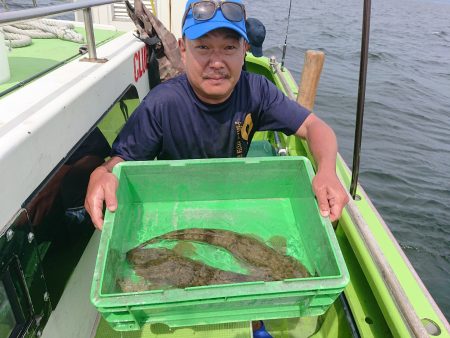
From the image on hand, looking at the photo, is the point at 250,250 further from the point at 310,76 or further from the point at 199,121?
the point at 310,76

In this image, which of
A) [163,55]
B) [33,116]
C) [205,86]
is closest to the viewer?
[33,116]

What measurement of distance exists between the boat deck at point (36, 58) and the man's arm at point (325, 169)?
5.64 feet

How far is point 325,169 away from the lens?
198 cm

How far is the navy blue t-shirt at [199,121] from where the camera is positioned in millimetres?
2340

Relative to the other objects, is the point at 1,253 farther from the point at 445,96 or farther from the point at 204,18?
the point at 445,96

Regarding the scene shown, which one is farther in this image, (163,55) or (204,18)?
(163,55)

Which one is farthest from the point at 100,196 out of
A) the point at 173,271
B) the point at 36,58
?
the point at 36,58

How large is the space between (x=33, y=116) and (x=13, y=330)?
0.92m

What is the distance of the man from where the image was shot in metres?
2.11

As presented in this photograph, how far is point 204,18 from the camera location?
211 centimetres

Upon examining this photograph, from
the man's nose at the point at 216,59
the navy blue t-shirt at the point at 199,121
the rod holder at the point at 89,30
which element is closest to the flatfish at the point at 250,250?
the navy blue t-shirt at the point at 199,121

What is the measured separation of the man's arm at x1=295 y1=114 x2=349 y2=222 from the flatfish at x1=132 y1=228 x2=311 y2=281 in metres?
0.39

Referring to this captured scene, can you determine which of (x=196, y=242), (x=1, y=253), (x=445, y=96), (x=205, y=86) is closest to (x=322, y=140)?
(x=205, y=86)

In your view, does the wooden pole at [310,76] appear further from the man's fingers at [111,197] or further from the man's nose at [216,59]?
the man's fingers at [111,197]
